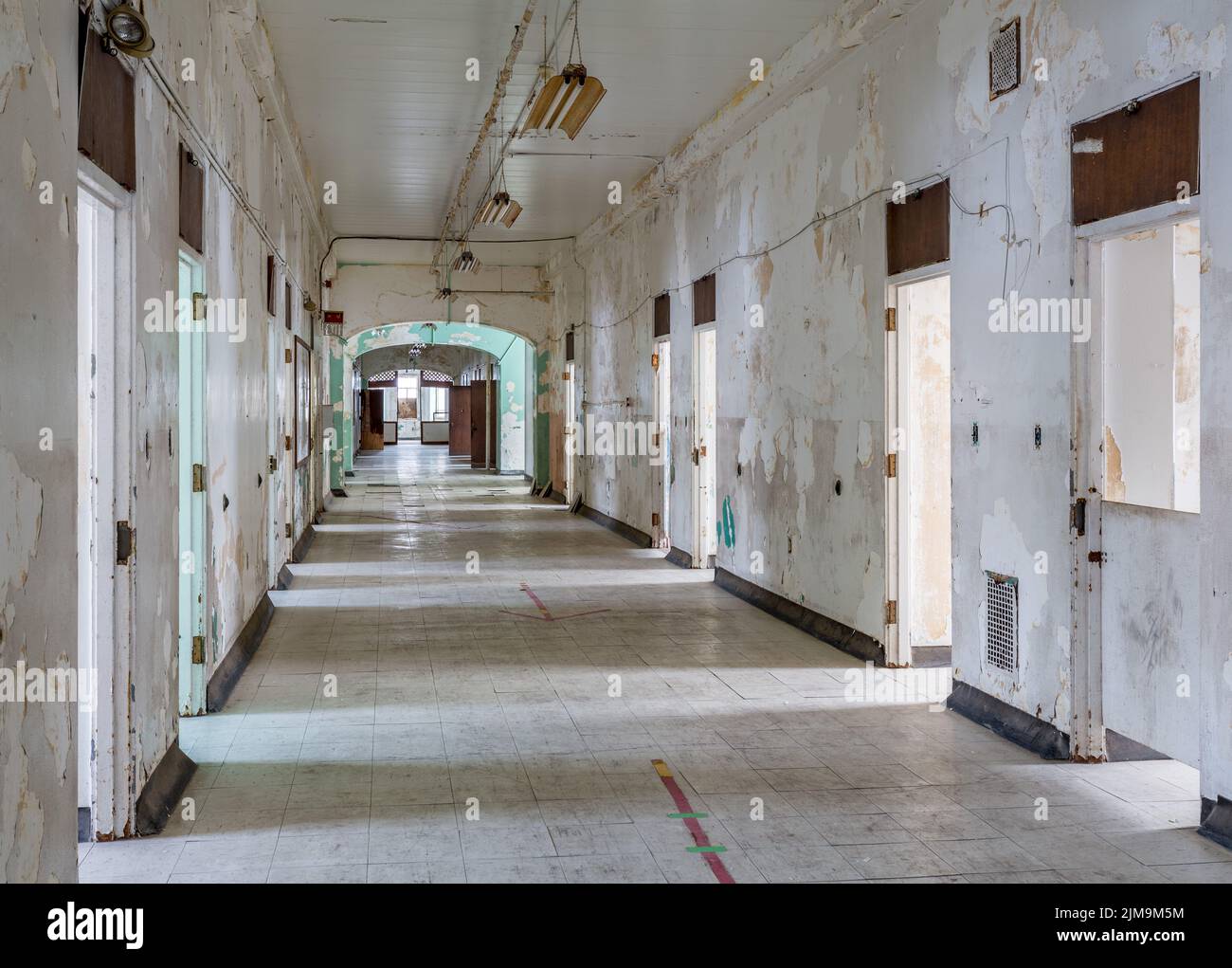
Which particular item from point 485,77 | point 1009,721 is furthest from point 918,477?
point 485,77

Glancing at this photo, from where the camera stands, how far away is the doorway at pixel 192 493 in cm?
524

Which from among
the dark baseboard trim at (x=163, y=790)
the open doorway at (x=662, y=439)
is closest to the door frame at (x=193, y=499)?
the dark baseboard trim at (x=163, y=790)

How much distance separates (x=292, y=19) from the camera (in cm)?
726

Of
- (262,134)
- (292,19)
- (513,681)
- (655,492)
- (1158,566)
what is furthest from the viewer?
(655,492)

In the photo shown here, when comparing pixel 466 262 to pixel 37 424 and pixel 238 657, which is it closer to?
pixel 238 657

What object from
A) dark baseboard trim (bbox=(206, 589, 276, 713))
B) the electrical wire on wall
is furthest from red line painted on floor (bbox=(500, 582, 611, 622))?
the electrical wire on wall

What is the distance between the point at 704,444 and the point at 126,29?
7459 millimetres

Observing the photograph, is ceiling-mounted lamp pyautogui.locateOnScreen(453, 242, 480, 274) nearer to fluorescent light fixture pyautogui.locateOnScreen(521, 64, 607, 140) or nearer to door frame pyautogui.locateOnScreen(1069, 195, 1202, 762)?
fluorescent light fixture pyautogui.locateOnScreen(521, 64, 607, 140)

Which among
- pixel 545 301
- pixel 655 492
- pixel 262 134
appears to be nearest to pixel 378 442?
pixel 545 301

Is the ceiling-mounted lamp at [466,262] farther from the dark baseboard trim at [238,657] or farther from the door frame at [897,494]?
the door frame at [897,494]

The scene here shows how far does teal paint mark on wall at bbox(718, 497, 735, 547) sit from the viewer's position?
945 cm

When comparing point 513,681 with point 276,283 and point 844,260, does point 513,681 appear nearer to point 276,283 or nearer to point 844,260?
point 844,260

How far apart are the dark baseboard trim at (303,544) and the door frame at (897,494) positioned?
6145 mm

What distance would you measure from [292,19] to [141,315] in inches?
158
